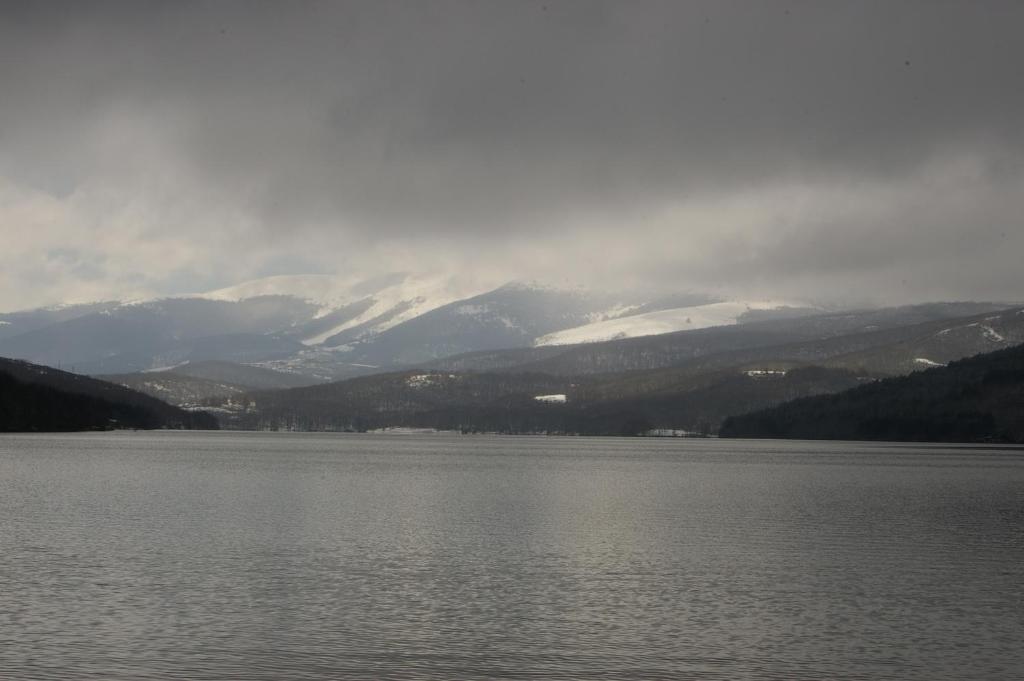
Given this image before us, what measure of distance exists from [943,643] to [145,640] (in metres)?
31.6

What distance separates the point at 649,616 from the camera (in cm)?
4869

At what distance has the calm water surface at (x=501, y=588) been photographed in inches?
1569

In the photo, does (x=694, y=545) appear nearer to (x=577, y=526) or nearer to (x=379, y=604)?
(x=577, y=526)

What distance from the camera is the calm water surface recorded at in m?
39.8

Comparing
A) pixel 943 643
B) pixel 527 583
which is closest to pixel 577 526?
pixel 527 583

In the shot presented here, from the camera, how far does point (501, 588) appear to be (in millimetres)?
56188

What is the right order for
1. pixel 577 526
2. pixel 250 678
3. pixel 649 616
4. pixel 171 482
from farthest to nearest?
pixel 171 482 → pixel 577 526 → pixel 649 616 → pixel 250 678

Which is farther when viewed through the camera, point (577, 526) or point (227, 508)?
point (227, 508)

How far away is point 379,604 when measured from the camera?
5050cm

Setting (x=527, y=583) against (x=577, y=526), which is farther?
(x=577, y=526)

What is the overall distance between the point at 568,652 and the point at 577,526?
155ft

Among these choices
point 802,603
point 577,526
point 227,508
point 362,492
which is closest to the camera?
point 802,603

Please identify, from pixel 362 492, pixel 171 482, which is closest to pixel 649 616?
pixel 362 492

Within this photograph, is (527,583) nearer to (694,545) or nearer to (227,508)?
(694,545)
